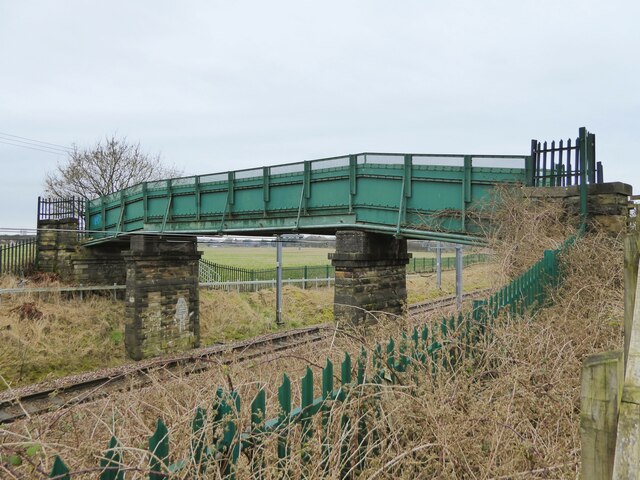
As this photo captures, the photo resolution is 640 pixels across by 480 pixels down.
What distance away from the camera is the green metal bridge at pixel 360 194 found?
362 inches

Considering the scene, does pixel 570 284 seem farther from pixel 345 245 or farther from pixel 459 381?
pixel 345 245

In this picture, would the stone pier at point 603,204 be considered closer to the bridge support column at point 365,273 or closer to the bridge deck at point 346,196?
the bridge deck at point 346,196

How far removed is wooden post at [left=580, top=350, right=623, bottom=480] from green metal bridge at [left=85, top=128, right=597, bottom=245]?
7572 mm

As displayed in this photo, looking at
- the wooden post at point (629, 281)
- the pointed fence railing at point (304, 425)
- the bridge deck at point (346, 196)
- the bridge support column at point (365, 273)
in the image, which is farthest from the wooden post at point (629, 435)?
the bridge support column at point (365, 273)

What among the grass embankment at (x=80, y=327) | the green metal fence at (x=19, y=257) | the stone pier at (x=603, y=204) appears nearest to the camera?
the stone pier at (x=603, y=204)

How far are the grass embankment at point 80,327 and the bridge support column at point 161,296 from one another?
3.82 ft

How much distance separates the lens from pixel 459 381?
3152 millimetres

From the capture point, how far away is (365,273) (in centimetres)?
1113

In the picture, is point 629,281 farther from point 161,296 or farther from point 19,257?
point 19,257

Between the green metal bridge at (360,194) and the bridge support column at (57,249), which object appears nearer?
the green metal bridge at (360,194)

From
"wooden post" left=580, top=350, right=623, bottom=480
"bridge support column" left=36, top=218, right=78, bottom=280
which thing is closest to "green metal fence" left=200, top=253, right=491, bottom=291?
"bridge support column" left=36, top=218, right=78, bottom=280

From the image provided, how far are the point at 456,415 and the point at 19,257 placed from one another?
66.0 ft

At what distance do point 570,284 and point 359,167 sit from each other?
20.2 ft

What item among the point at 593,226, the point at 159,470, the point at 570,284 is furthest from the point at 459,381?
the point at 593,226
